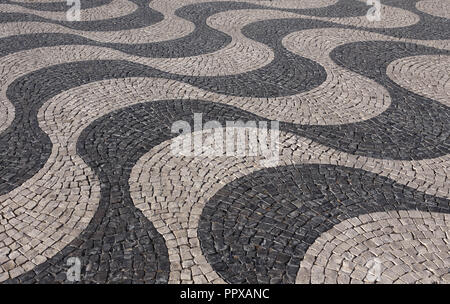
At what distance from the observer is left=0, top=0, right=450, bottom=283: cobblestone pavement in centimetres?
525

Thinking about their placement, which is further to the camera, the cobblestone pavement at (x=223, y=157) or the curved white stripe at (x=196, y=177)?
the curved white stripe at (x=196, y=177)

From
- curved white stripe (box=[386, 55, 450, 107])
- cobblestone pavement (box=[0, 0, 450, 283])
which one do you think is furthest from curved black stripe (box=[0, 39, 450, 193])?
curved white stripe (box=[386, 55, 450, 107])

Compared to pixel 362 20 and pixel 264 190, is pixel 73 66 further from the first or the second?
pixel 362 20

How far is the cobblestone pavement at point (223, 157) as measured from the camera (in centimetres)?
525

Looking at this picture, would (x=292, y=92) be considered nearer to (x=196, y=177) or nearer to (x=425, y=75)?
(x=425, y=75)

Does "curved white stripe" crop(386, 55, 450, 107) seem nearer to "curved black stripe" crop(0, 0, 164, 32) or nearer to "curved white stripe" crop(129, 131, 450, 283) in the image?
"curved white stripe" crop(129, 131, 450, 283)

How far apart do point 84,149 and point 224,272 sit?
125 inches

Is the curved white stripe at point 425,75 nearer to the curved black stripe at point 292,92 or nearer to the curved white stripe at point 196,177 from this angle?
the curved black stripe at point 292,92

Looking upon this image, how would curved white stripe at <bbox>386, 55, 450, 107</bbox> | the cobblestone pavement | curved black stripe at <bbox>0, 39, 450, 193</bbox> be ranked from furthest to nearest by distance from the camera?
curved white stripe at <bbox>386, 55, 450, 107</bbox>
curved black stripe at <bbox>0, 39, 450, 193</bbox>
the cobblestone pavement

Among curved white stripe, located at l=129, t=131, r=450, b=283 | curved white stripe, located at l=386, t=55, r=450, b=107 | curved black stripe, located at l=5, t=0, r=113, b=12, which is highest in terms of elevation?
curved white stripe, located at l=386, t=55, r=450, b=107

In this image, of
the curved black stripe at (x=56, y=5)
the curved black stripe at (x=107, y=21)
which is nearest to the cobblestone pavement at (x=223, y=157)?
the curved black stripe at (x=107, y=21)

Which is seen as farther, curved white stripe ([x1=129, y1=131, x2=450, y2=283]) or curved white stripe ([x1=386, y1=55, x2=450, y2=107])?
curved white stripe ([x1=386, y1=55, x2=450, y2=107])

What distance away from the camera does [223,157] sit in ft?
22.8

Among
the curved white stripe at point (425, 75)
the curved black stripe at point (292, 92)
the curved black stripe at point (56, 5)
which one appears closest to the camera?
the curved black stripe at point (292, 92)
